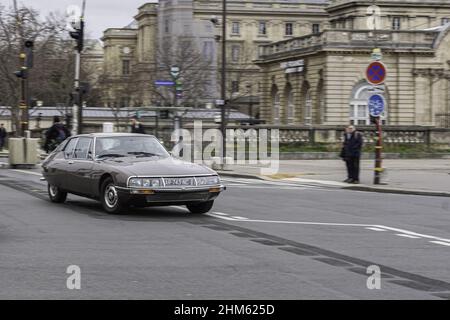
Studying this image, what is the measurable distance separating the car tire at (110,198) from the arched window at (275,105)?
55111 millimetres

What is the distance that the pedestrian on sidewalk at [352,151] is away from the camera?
2598 cm

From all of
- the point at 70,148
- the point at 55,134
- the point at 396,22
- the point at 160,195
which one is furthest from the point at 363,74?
the point at 160,195

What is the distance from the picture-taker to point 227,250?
11414 millimetres

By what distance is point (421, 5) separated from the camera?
8488cm

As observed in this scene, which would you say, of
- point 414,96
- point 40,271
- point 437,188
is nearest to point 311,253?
point 40,271

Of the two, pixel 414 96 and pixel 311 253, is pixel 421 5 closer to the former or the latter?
pixel 414 96

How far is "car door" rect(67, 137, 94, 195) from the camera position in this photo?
16.2m

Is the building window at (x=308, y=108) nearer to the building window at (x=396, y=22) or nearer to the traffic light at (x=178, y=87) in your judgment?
the traffic light at (x=178, y=87)

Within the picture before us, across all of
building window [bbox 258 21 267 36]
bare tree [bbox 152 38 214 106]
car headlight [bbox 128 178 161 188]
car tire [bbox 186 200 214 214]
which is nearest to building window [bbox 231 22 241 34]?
building window [bbox 258 21 267 36]

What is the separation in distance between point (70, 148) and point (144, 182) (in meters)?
3.41

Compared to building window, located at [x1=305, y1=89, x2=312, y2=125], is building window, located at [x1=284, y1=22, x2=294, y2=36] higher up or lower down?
higher up

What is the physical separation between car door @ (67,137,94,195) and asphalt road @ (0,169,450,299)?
0.46 metres

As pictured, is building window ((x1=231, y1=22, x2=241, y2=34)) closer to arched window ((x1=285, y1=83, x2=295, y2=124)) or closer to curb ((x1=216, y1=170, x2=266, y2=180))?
arched window ((x1=285, y1=83, x2=295, y2=124))
